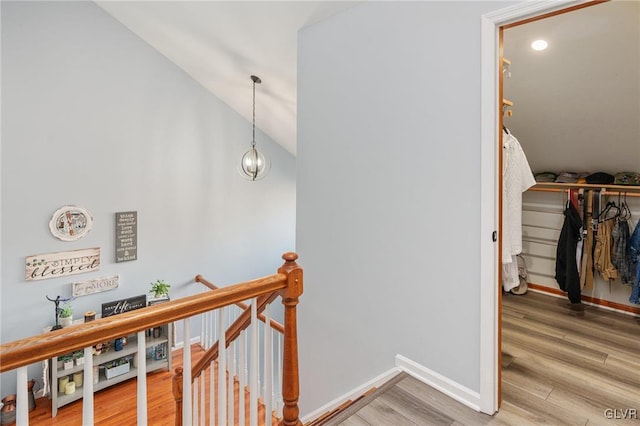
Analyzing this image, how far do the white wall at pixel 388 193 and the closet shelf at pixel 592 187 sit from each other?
1.98 meters

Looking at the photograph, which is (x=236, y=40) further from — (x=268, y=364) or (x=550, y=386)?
(x=550, y=386)

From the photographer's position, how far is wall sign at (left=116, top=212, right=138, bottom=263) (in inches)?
156

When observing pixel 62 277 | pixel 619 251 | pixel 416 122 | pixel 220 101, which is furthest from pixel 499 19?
pixel 62 277

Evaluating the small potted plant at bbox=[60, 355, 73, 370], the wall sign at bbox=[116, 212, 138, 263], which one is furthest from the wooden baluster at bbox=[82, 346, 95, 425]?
the wall sign at bbox=[116, 212, 138, 263]

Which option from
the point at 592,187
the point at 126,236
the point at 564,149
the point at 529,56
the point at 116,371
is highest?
the point at 529,56

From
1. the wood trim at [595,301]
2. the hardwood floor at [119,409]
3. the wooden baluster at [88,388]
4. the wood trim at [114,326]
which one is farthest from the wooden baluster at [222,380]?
the wood trim at [595,301]

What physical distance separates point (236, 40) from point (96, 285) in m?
3.00

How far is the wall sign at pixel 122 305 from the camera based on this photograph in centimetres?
380

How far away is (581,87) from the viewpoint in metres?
2.56

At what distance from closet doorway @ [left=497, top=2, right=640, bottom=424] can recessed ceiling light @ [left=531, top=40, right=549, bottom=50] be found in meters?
0.03

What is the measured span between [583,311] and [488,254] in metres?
2.00

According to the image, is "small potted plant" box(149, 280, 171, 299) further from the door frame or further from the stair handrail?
the door frame

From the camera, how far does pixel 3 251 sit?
331cm

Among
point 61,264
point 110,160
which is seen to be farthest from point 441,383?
point 110,160
